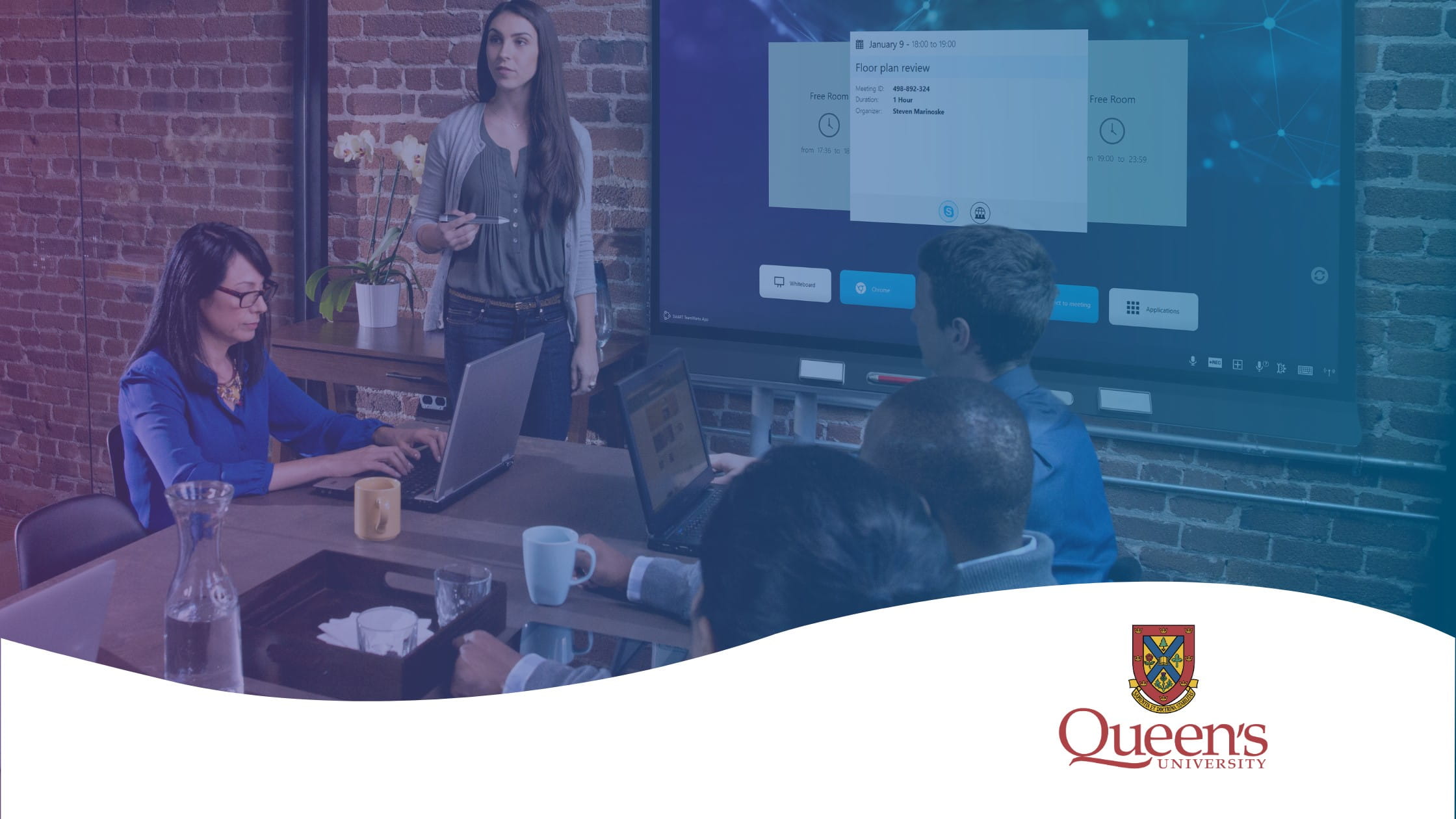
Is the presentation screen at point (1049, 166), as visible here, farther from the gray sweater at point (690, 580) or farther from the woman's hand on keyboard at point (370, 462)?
the woman's hand on keyboard at point (370, 462)

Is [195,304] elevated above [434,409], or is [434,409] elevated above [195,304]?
[195,304]

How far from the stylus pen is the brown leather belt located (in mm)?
134

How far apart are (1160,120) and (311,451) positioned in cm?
159

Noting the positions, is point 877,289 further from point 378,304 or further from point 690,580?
point 378,304

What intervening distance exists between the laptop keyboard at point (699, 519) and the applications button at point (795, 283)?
37 centimetres

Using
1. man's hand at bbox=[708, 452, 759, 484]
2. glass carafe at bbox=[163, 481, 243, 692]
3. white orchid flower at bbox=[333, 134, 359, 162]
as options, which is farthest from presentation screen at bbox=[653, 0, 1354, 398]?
glass carafe at bbox=[163, 481, 243, 692]

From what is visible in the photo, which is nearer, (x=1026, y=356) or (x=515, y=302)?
(x=1026, y=356)

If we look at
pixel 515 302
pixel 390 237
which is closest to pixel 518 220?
pixel 515 302

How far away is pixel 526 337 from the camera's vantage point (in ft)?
7.18

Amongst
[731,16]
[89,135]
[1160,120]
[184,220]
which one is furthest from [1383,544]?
[89,135]

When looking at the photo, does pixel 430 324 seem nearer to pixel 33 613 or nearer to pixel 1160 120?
pixel 33 613

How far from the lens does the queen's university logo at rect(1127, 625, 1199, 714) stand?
66.9 inches

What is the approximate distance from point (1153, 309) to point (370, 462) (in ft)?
4.34

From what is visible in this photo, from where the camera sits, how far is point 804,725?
5.56 ft
